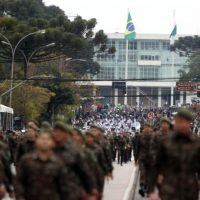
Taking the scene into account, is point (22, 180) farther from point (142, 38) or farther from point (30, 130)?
point (142, 38)

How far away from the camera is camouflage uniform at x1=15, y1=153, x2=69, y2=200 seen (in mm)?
9984

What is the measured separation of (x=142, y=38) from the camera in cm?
17525

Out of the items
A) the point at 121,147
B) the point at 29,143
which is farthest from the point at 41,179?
the point at 121,147

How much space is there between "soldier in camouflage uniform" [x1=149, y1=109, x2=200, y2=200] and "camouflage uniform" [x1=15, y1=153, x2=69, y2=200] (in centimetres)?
115

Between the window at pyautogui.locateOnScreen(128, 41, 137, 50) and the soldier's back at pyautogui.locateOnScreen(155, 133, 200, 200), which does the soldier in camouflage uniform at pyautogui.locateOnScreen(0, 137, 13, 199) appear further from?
the window at pyautogui.locateOnScreen(128, 41, 137, 50)

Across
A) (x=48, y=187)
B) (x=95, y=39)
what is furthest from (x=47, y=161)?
(x=95, y=39)

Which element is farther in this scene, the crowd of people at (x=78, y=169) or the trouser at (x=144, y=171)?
the trouser at (x=144, y=171)

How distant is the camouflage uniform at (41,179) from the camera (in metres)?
9.98

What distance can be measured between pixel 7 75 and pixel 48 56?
9628 mm

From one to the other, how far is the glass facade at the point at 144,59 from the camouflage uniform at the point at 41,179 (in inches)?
6389

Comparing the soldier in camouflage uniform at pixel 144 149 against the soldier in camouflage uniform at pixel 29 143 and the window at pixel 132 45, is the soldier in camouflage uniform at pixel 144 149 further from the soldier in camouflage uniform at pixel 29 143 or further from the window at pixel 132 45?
the window at pixel 132 45

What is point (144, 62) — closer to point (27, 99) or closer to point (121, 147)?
point (27, 99)

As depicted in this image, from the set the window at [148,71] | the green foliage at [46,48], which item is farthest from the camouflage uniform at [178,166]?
the window at [148,71]

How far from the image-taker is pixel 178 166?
10703 millimetres
